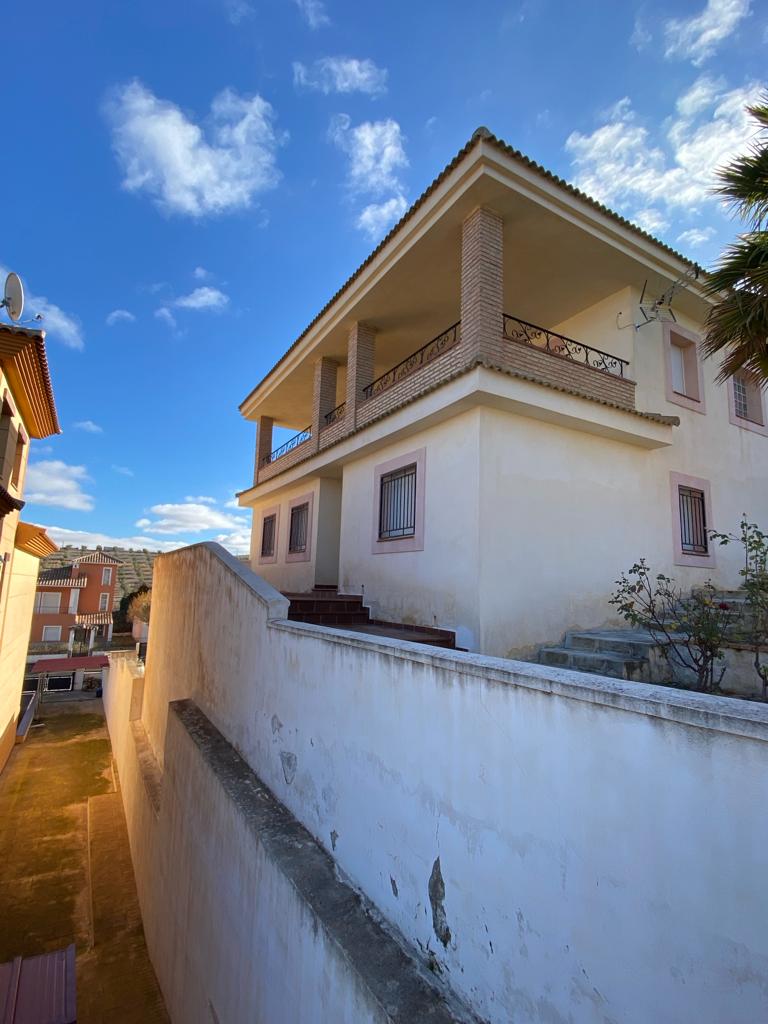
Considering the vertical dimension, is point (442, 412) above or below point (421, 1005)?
above

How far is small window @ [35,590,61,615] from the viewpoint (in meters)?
33.1

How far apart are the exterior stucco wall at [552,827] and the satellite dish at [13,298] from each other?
8726 mm

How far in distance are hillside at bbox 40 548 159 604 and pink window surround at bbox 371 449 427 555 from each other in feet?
116

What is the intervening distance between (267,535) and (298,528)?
2.43m

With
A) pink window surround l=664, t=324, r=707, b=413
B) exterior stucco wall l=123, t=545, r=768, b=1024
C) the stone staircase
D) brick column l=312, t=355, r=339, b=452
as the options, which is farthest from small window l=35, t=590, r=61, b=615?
pink window surround l=664, t=324, r=707, b=413

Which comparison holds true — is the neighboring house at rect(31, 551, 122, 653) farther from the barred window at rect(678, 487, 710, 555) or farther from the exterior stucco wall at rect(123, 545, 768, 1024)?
the barred window at rect(678, 487, 710, 555)

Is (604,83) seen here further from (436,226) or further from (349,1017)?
(349,1017)

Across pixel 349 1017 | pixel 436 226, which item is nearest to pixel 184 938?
pixel 349 1017

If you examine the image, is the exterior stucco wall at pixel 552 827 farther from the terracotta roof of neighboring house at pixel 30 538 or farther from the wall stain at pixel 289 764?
the terracotta roof of neighboring house at pixel 30 538

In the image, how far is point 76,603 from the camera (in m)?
34.5

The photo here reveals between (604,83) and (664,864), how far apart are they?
30.6 feet

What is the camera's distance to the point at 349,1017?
9.46ft

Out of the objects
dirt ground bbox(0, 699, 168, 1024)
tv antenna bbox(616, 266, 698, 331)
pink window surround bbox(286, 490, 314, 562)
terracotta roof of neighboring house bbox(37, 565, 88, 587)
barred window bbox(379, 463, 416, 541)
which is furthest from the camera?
terracotta roof of neighboring house bbox(37, 565, 88, 587)

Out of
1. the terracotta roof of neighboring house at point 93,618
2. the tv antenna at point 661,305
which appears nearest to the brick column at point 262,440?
the tv antenna at point 661,305
